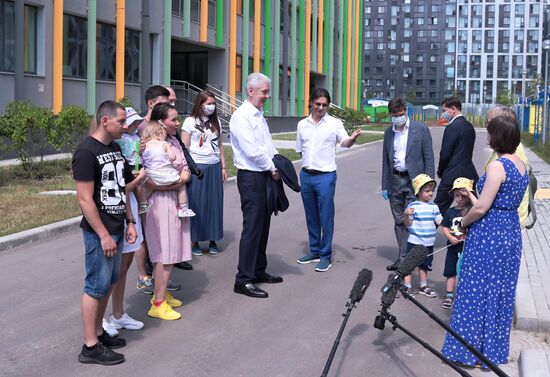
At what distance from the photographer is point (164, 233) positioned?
612 cm

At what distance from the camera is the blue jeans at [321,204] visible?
26.3 ft

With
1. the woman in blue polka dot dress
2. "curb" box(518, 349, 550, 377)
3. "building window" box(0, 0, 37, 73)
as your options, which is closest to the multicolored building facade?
"building window" box(0, 0, 37, 73)

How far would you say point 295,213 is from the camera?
1234cm

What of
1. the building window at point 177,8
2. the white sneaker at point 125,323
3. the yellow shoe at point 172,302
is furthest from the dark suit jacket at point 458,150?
the building window at point 177,8

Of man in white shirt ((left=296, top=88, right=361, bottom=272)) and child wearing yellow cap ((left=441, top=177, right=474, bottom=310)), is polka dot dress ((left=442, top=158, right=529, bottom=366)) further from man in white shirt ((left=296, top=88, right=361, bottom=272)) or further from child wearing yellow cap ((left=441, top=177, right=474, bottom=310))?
man in white shirt ((left=296, top=88, right=361, bottom=272))

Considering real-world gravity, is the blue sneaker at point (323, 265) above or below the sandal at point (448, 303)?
above

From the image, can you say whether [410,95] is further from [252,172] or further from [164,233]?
[164,233]

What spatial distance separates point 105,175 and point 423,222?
3.27m

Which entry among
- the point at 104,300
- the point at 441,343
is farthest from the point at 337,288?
the point at 104,300

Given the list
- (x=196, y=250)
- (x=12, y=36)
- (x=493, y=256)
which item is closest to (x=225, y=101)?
(x=12, y=36)

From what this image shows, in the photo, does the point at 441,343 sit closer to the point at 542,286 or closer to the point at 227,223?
the point at 542,286

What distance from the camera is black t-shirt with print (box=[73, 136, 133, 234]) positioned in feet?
15.7

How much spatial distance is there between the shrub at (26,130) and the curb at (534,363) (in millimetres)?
11543

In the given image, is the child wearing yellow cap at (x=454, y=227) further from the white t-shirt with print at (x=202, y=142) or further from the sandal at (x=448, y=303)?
the white t-shirt with print at (x=202, y=142)
